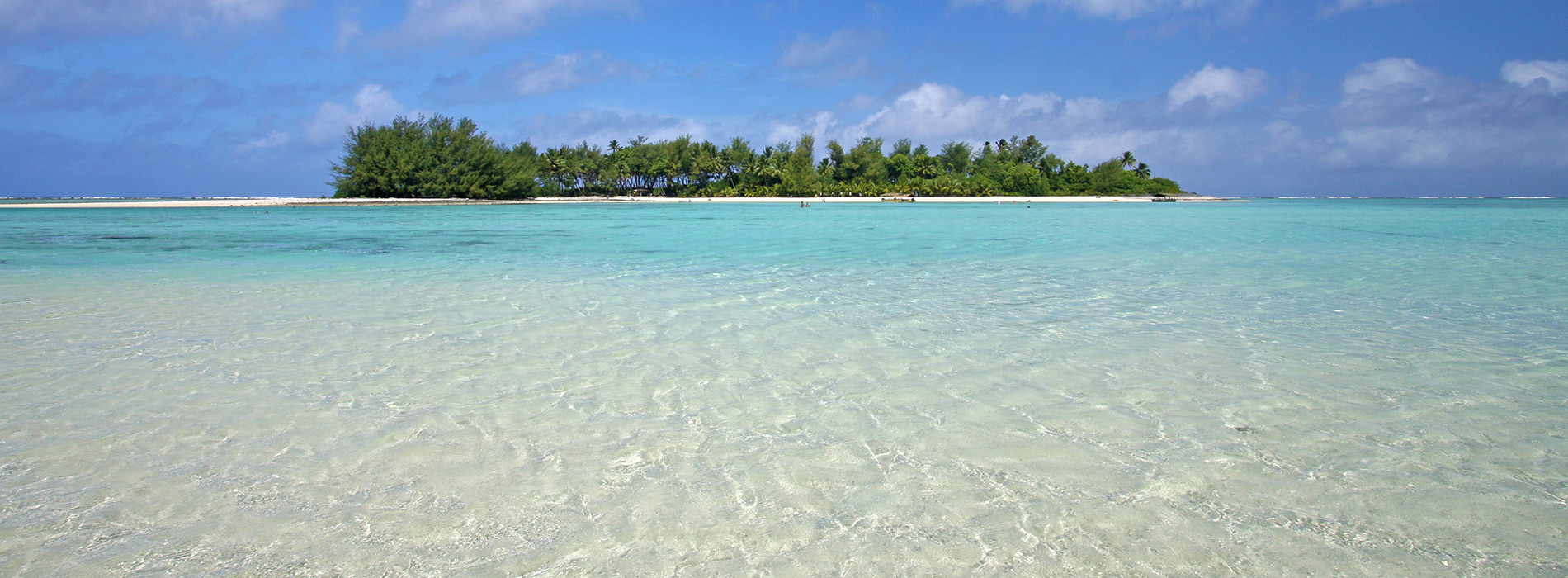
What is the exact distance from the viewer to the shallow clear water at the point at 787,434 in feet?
7.48

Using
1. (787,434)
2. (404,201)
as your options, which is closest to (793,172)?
(404,201)

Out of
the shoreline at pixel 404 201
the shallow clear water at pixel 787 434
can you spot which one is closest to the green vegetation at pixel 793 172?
the shoreline at pixel 404 201

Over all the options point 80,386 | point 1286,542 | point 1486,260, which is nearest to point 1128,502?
point 1286,542

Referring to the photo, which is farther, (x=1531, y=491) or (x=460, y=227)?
(x=460, y=227)

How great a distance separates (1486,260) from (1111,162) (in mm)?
89997

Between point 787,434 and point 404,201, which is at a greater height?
point 404,201

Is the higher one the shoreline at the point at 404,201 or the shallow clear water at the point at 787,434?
the shoreline at the point at 404,201

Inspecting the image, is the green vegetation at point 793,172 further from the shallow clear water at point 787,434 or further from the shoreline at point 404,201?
the shallow clear water at point 787,434

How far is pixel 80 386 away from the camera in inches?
159

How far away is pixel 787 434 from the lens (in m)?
3.29

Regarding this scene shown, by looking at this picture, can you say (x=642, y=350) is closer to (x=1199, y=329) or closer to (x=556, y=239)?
(x=1199, y=329)

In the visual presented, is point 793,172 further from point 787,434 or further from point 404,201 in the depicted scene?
point 787,434

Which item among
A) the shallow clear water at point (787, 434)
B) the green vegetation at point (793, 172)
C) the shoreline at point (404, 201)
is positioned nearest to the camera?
the shallow clear water at point (787, 434)

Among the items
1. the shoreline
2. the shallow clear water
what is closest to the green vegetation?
the shoreline
